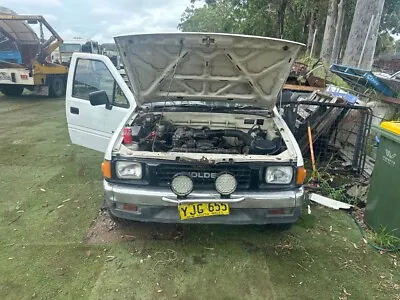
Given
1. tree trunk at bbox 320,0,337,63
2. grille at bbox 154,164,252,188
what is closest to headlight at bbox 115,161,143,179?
grille at bbox 154,164,252,188

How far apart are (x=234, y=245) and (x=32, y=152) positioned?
162 inches

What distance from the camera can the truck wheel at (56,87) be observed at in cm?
1105

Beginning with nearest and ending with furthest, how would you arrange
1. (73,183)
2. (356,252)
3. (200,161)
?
(200,161)
(356,252)
(73,183)

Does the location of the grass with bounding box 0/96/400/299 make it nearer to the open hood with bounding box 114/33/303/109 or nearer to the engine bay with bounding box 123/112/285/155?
the engine bay with bounding box 123/112/285/155

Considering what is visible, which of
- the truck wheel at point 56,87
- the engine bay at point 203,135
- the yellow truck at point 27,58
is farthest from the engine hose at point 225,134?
the truck wheel at point 56,87

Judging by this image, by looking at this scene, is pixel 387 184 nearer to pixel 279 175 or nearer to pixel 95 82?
pixel 279 175

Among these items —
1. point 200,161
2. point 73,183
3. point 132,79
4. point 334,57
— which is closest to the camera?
point 200,161

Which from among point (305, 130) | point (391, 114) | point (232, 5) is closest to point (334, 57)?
point (232, 5)

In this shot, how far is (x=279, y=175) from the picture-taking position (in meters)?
2.62

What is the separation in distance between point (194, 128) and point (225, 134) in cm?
38

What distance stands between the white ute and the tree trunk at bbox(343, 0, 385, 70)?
663cm

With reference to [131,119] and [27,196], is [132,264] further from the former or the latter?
[27,196]

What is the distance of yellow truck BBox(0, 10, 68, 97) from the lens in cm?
970

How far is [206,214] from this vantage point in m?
2.55
